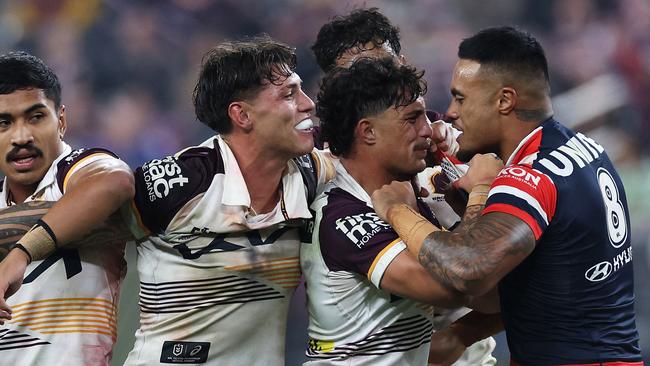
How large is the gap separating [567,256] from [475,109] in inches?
23.1

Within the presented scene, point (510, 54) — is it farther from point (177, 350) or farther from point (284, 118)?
point (177, 350)

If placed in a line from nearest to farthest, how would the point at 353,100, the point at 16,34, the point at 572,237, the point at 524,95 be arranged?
the point at 572,237
the point at 524,95
the point at 353,100
the point at 16,34

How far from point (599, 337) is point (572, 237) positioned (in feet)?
1.09

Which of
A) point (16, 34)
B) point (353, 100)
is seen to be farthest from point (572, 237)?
point (16, 34)

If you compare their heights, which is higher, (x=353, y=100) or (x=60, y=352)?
(x=353, y=100)

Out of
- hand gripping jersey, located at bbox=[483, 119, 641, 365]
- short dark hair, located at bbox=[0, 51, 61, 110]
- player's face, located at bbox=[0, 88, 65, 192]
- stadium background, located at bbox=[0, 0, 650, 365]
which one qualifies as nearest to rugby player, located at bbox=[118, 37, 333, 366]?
player's face, located at bbox=[0, 88, 65, 192]

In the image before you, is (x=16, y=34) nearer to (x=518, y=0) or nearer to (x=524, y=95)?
(x=518, y=0)

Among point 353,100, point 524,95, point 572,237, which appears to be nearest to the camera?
point 572,237

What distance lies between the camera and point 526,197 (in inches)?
114

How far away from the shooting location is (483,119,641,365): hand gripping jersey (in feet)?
9.67

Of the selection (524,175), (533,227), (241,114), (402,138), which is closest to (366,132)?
(402,138)

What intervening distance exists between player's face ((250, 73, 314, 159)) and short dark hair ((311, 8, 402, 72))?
1010 millimetres

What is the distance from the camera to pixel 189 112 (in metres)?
7.39

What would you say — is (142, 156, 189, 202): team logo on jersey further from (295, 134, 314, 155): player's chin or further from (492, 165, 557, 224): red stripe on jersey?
(492, 165, 557, 224): red stripe on jersey
